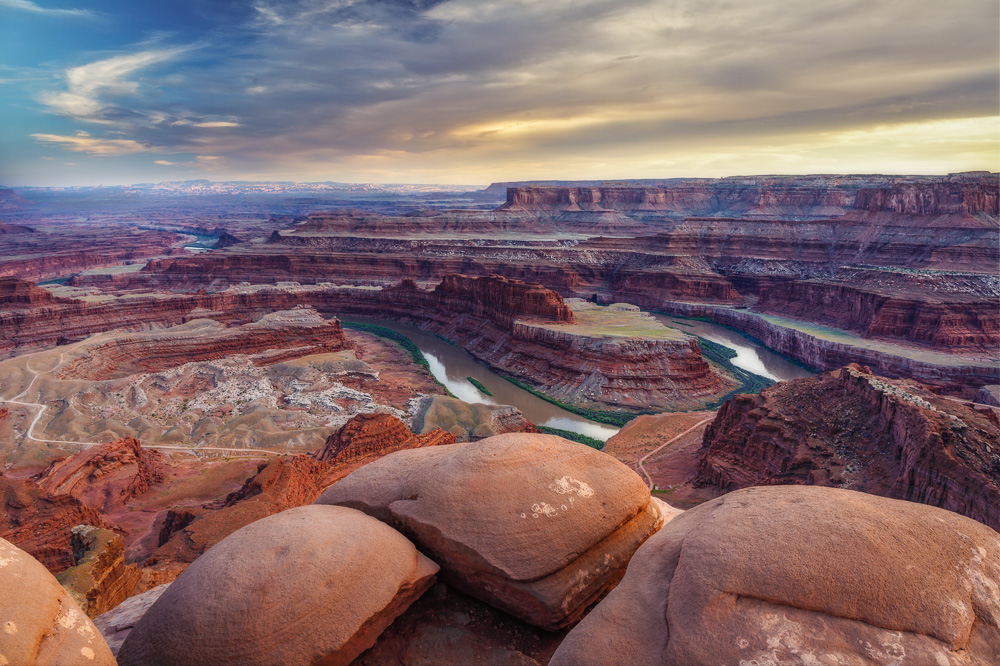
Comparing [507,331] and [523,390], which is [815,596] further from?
[507,331]

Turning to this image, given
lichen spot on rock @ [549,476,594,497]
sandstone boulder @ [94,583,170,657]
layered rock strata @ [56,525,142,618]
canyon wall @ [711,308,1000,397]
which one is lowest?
canyon wall @ [711,308,1000,397]

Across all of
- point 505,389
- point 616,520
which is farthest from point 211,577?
point 505,389

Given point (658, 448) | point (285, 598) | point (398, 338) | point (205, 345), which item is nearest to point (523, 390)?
point (658, 448)

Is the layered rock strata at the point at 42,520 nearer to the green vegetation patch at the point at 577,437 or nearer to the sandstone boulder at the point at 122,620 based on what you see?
the sandstone boulder at the point at 122,620

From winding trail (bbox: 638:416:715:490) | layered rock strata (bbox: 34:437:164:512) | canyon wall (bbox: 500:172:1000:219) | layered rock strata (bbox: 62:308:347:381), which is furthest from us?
canyon wall (bbox: 500:172:1000:219)

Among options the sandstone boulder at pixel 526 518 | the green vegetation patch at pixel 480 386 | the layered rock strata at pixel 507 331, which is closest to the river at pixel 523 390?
the green vegetation patch at pixel 480 386

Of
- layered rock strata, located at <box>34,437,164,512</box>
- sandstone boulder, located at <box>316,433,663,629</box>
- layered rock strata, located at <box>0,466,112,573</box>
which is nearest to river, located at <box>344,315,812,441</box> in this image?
layered rock strata, located at <box>34,437,164,512</box>

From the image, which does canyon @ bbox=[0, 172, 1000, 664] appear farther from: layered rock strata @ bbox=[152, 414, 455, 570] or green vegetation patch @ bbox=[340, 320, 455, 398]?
green vegetation patch @ bbox=[340, 320, 455, 398]
